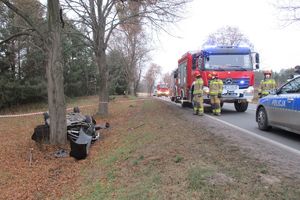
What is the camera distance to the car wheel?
10180 millimetres

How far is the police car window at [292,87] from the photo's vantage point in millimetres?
8688

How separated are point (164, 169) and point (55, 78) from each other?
6730mm

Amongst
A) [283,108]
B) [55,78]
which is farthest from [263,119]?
[55,78]

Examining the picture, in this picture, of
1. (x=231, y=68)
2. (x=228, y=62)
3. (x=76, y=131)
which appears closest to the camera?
(x=76, y=131)

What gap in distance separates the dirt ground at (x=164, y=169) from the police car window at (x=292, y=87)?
1662 millimetres

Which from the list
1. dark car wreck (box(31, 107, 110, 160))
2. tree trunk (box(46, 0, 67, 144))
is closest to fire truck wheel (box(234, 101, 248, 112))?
dark car wreck (box(31, 107, 110, 160))

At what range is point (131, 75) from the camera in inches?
2144

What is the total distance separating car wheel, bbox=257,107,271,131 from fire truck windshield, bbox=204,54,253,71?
505cm

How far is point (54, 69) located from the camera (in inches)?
467

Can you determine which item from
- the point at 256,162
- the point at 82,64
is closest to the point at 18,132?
the point at 256,162

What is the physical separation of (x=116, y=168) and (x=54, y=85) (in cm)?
513

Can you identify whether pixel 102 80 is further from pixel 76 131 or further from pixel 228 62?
pixel 228 62

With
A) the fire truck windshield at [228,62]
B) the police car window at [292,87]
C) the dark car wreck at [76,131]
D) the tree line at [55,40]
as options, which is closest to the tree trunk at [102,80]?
the tree line at [55,40]

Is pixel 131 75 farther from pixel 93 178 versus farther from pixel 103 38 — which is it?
pixel 93 178
